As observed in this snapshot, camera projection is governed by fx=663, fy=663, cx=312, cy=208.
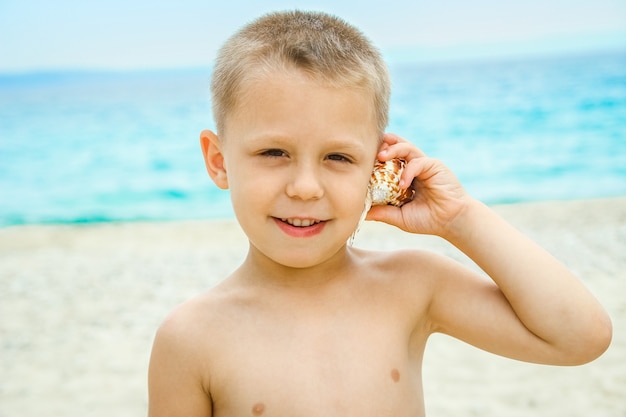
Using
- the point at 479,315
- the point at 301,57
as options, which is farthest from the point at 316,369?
the point at 301,57

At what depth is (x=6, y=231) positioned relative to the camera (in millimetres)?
12656

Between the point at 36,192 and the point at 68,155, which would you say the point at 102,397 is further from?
the point at 68,155

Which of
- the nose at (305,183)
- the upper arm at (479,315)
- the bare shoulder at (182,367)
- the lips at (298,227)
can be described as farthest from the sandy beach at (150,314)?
the nose at (305,183)

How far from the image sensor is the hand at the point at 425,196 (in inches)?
93.5

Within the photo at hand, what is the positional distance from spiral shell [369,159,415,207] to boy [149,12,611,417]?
0.04 m

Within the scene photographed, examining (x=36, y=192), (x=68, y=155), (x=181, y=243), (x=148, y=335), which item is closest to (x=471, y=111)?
(x=68, y=155)

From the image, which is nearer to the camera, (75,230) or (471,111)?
(75,230)

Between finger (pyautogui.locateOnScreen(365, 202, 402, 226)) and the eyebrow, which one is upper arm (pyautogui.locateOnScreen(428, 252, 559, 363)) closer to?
finger (pyautogui.locateOnScreen(365, 202, 402, 226))

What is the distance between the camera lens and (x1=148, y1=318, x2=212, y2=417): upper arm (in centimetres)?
220

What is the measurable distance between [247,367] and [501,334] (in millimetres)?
885

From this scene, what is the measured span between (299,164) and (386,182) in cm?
37

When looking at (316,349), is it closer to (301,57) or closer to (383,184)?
(383,184)

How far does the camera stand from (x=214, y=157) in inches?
95.3

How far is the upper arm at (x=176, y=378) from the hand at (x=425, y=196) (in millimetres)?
805
